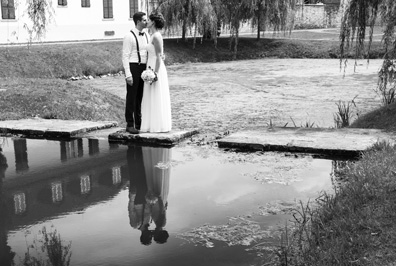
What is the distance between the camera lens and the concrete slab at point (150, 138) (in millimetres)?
8805

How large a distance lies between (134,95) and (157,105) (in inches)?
16.4

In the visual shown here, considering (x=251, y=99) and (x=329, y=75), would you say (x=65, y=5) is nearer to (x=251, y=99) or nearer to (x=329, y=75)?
(x=329, y=75)

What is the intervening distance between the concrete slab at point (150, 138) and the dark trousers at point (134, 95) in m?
0.30

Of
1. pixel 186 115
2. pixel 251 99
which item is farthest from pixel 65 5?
pixel 186 115

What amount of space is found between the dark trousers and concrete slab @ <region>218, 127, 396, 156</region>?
1630 mm

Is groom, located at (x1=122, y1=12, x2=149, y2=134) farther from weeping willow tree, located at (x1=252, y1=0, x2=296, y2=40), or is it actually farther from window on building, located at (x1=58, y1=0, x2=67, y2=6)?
weeping willow tree, located at (x1=252, y1=0, x2=296, y2=40)

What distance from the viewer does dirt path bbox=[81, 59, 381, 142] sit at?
1376 centimetres

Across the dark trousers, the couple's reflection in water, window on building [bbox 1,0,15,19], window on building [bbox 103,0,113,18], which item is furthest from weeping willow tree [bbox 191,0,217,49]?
the couple's reflection in water

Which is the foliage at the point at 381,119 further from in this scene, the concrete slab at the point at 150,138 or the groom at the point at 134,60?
the groom at the point at 134,60

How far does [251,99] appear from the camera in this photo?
18.2m

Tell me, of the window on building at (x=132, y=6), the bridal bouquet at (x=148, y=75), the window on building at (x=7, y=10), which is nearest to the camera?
the bridal bouquet at (x=148, y=75)

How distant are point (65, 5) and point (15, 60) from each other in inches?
519

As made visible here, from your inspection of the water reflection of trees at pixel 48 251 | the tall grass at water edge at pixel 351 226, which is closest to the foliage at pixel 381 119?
the tall grass at water edge at pixel 351 226

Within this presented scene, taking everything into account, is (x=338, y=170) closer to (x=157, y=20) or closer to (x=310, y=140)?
(x=310, y=140)
